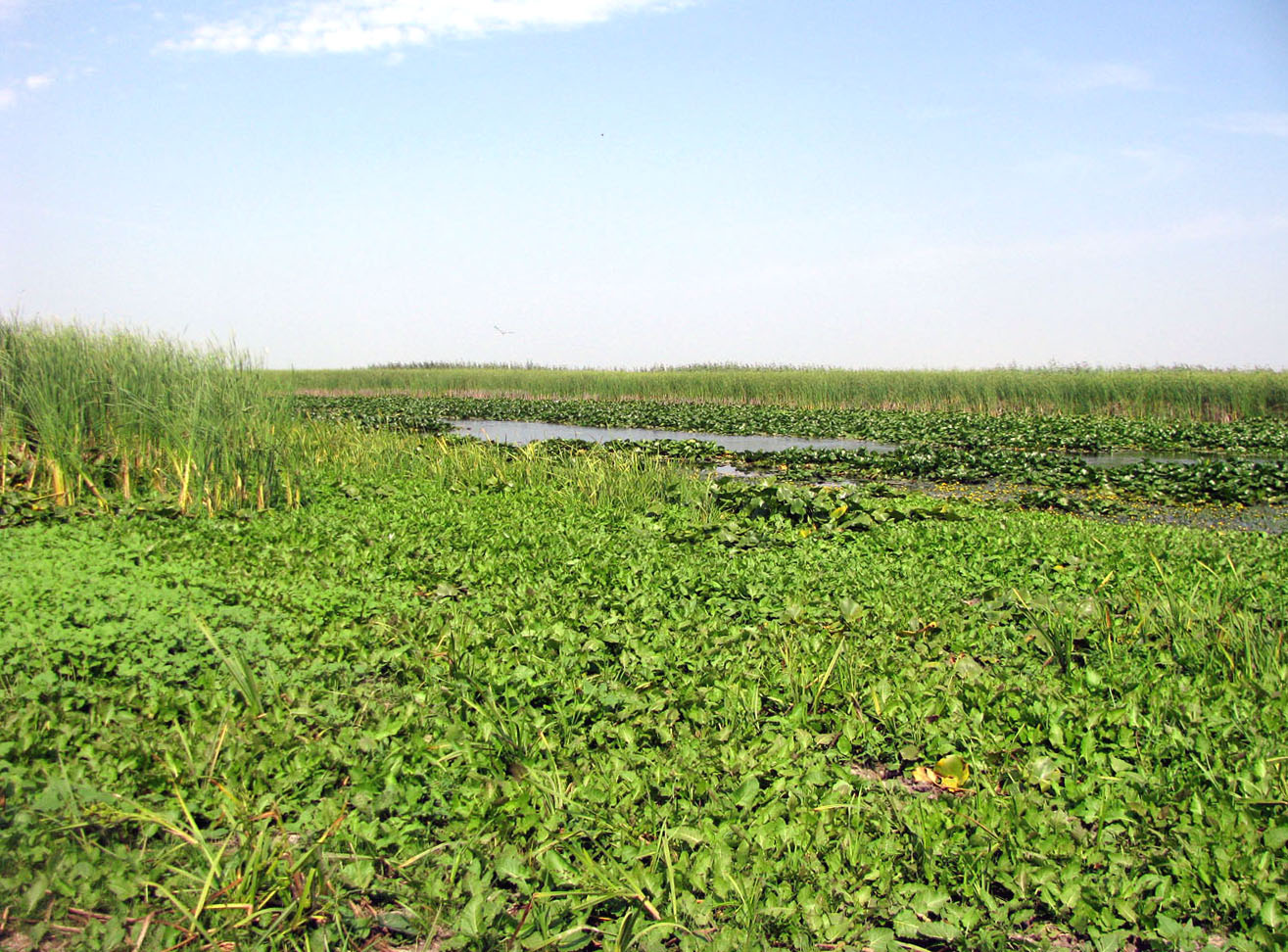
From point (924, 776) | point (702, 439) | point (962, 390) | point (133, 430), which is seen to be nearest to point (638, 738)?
point (924, 776)

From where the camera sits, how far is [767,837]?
2.70 meters

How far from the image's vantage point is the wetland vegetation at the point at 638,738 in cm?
243

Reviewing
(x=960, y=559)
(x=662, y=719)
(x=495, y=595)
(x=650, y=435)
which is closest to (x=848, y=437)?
(x=650, y=435)

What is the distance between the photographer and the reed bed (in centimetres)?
2141

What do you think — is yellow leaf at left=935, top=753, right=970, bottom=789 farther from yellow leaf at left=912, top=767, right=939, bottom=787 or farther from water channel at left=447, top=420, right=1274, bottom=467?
water channel at left=447, top=420, right=1274, bottom=467

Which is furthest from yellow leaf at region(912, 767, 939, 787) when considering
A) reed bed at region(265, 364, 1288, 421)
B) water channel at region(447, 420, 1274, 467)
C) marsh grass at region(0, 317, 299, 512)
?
water channel at region(447, 420, 1274, 467)

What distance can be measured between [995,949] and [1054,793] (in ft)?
3.33

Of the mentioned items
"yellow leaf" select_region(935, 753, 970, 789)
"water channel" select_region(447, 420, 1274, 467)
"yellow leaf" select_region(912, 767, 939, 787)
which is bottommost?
"yellow leaf" select_region(912, 767, 939, 787)

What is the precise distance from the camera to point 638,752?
10.7ft

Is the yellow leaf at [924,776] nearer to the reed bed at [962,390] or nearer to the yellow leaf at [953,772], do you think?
the yellow leaf at [953,772]

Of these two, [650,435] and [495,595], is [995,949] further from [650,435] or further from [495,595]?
[650,435]

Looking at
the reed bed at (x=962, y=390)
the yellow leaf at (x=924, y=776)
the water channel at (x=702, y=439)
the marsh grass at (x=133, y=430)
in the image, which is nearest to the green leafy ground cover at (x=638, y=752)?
the yellow leaf at (x=924, y=776)

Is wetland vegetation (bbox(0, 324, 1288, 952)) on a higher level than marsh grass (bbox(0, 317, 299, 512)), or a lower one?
lower

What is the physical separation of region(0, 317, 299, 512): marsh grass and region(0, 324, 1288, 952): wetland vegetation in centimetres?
A: 110
